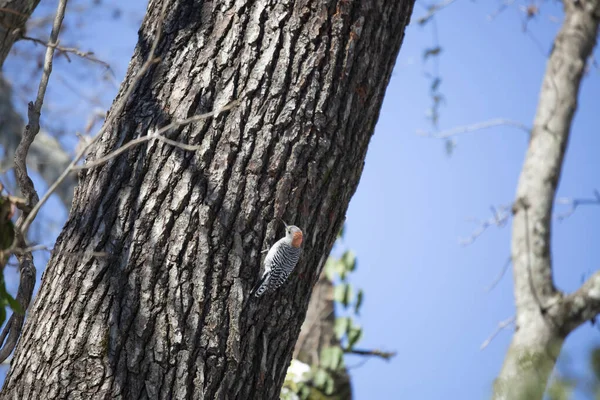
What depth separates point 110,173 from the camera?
7.36 ft

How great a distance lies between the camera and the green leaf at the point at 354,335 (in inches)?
237

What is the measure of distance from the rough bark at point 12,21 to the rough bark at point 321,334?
147 inches

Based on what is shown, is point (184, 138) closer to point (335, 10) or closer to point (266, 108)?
point (266, 108)

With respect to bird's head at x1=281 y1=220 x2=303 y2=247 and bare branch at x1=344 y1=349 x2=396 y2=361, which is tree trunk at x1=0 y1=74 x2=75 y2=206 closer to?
bare branch at x1=344 y1=349 x2=396 y2=361

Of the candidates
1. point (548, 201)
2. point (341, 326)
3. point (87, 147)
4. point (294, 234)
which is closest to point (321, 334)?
point (341, 326)

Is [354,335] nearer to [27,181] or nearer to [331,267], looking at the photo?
[331,267]

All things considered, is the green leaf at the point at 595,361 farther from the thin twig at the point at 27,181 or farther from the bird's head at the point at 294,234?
the thin twig at the point at 27,181

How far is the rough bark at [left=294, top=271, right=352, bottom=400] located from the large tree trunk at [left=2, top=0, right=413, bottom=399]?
12.3 feet

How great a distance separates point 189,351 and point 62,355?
39cm

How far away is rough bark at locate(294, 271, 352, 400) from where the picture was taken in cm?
607

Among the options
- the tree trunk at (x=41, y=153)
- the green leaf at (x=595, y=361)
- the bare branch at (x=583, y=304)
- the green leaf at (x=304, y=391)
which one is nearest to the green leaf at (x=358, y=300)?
the green leaf at (x=304, y=391)

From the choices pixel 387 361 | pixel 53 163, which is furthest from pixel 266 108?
pixel 53 163

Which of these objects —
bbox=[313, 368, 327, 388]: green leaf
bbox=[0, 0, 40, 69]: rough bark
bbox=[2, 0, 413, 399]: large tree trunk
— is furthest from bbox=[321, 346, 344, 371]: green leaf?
bbox=[0, 0, 40, 69]: rough bark

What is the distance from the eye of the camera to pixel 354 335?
6.04 meters
